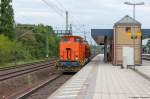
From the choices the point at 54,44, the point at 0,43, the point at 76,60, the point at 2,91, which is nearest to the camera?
the point at 2,91

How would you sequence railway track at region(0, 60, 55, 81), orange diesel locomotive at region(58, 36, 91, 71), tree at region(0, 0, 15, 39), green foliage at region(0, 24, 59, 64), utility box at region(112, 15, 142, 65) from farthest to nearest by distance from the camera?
1. tree at region(0, 0, 15, 39)
2. green foliage at region(0, 24, 59, 64)
3. utility box at region(112, 15, 142, 65)
4. orange diesel locomotive at region(58, 36, 91, 71)
5. railway track at region(0, 60, 55, 81)

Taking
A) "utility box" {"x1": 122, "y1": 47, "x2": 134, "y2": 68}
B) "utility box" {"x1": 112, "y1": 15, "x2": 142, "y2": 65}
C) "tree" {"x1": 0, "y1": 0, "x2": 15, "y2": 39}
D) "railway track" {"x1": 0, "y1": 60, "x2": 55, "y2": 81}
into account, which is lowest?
"railway track" {"x1": 0, "y1": 60, "x2": 55, "y2": 81}

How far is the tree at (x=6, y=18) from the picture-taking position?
3118 inches

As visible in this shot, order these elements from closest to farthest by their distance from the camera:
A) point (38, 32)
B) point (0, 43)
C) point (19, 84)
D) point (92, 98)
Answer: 1. point (92, 98)
2. point (19, 84)
3. point (0, 43)
4. point (38, 32)

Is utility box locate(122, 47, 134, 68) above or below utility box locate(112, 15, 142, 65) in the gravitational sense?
below

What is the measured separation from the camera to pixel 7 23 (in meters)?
79.1

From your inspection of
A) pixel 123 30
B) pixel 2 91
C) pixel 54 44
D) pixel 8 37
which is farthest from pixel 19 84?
pixel 54 44

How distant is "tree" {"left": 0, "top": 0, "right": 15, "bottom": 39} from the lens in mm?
79188

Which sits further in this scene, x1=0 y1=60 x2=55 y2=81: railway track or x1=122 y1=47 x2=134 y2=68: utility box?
x1=122 y1=47 x2=134 y2=68: utility box

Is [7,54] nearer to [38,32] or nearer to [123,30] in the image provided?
[123,30]

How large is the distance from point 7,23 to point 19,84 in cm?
4656

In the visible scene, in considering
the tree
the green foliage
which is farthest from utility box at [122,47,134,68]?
the tree

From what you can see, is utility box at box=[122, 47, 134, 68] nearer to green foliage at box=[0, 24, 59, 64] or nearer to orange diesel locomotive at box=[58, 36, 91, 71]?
orange diesel locomotive at box=[58, 36, 91, 71]

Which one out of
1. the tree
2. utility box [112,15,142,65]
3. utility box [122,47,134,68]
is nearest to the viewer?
utility box [122,47,134,68]
